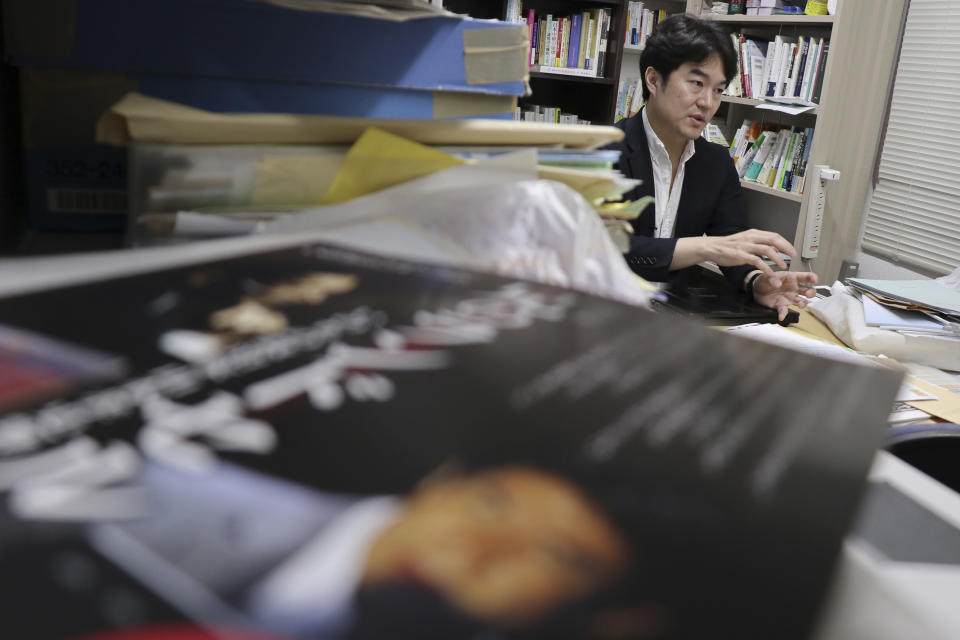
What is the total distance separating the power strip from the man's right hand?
167 cm

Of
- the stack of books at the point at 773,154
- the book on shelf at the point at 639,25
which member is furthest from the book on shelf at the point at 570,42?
the stack of books at the point at 773,154

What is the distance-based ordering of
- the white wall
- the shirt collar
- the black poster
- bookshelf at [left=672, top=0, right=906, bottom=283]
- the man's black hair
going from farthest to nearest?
1. the white wall
2. bookshelf at [left=672, top=0, right=906, bottom=283]
3. the shirt collar
4. the man's black hair
5. the black poster

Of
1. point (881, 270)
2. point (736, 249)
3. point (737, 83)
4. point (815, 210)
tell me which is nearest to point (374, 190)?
point (736, 249)

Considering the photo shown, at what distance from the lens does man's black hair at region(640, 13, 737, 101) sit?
2463 mm

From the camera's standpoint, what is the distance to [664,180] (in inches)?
104

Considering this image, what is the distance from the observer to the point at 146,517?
0.60 feet

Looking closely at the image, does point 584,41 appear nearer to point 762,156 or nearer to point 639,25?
point 639,25

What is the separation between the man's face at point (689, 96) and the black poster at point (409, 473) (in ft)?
7.83

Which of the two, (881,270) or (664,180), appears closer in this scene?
(664,180)

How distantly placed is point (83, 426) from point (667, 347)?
22cm

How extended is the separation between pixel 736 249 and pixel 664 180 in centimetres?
76

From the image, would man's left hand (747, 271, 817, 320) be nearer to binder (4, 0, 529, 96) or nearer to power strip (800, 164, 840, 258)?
binder (4, 0, 529, 96)

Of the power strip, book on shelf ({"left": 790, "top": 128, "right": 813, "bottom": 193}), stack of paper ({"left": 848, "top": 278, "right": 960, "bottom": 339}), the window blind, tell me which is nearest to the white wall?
the window blind

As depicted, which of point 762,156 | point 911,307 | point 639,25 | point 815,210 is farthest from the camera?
point 639,25
